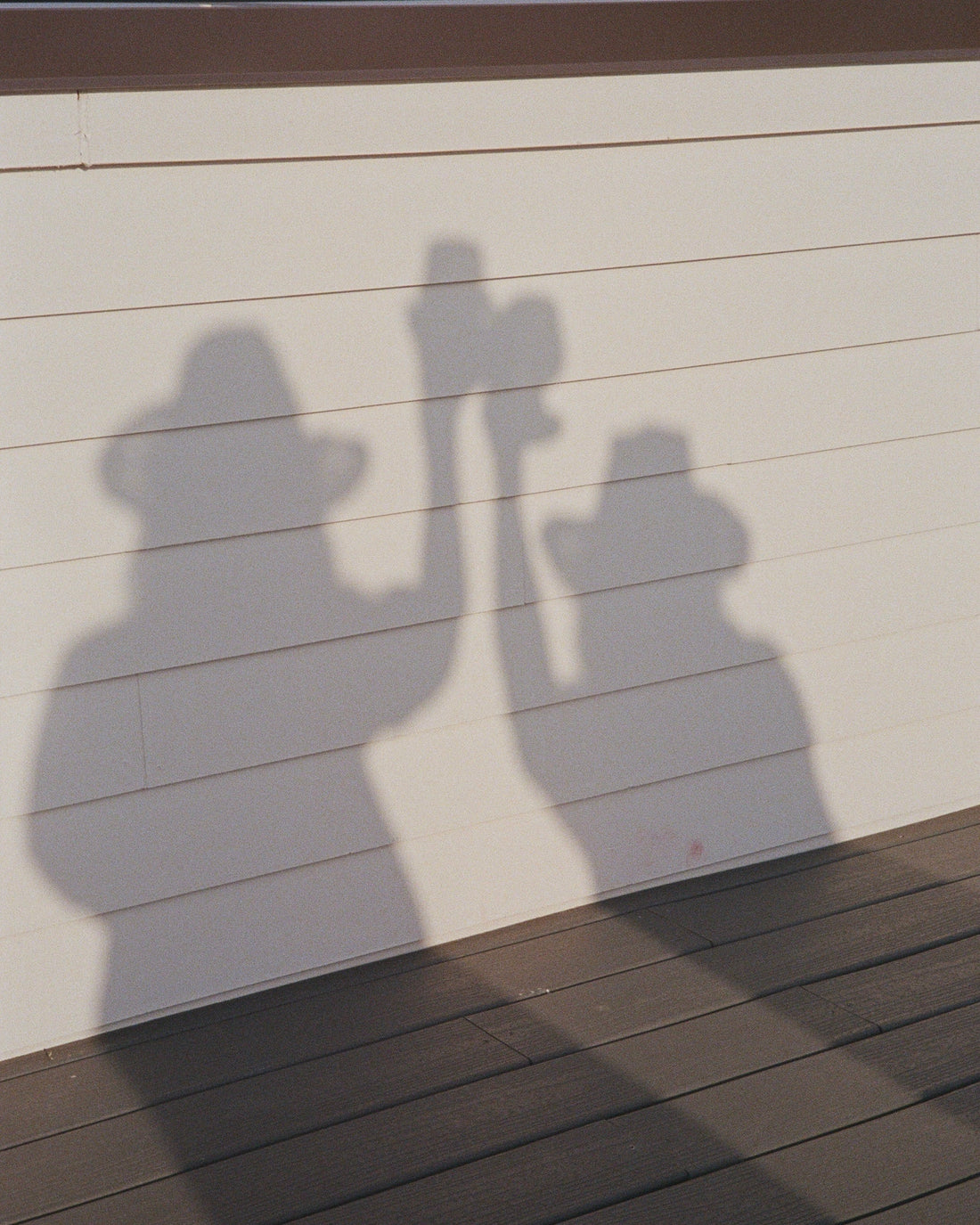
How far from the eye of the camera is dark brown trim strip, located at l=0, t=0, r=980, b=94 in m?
1.95

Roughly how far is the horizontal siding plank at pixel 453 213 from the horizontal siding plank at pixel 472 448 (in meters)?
Result: 0.23

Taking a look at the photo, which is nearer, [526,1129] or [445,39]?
[526,1129]

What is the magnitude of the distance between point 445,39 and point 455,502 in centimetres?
78

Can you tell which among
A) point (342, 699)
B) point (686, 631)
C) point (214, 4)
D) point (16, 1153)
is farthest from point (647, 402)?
point (16, 1153)

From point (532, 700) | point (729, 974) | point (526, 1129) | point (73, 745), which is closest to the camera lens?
point (526, 1129)

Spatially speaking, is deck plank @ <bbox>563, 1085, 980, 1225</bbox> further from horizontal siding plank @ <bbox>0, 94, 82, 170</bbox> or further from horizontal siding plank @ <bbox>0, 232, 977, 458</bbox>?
horizontal siding plank @ <bbox>0, 94, 82, 170</bbox>

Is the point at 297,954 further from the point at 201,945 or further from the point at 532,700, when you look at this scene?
the point at 532,700

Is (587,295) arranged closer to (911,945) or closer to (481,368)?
(481,368)

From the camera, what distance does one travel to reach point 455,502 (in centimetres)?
234

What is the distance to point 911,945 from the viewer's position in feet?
7.47

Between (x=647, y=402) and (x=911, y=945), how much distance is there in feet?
3.62

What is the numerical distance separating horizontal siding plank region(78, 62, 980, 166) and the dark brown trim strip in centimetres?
3

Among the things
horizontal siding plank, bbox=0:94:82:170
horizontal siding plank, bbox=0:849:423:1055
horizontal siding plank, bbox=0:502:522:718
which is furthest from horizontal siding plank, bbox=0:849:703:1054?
horizontal siding plank, bbox=0:94:82:170

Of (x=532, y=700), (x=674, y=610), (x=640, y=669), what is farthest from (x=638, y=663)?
(x=532, y=700)
